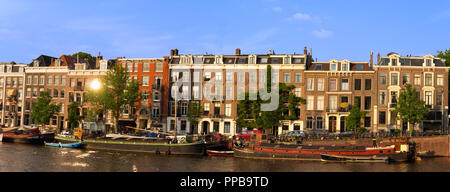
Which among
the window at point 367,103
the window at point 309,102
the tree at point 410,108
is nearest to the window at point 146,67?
the window at point 309,102

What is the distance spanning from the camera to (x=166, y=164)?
4247 centimetres

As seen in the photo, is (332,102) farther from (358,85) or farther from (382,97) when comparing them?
(382,97)

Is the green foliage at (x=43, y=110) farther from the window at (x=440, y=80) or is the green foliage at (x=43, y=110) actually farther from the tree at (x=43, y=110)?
the window at (x=440, y=80)

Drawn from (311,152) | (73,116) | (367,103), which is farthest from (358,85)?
(73,116)

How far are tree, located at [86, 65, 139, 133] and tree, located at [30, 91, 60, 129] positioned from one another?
1122 cm

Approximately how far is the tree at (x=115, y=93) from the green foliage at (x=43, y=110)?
11215 millimetres

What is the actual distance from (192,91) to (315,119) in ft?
65.2

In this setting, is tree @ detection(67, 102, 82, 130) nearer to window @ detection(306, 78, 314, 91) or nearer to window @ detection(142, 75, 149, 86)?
window @ detection(142, 75, 149, 86)

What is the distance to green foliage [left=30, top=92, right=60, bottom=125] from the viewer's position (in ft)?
235

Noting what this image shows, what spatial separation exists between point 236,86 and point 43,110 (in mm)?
32647

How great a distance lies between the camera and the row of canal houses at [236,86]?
60.4 m

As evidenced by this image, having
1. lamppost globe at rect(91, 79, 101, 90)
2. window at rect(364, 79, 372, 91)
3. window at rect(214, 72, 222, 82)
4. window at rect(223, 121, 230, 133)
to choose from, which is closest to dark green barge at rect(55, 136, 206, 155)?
window at rect(223, 121, 230, 133)
